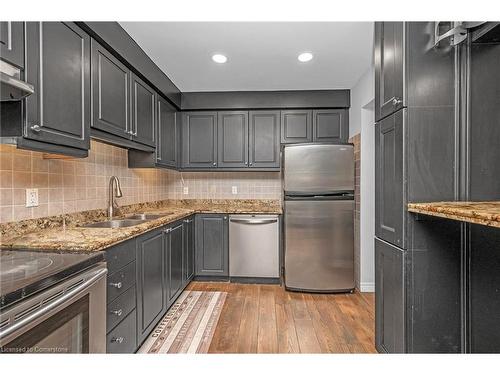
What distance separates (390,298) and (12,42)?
7.63 feet

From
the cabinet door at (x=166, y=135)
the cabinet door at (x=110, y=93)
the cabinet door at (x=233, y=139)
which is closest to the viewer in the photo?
the cabinet door at (x=110, y=93)

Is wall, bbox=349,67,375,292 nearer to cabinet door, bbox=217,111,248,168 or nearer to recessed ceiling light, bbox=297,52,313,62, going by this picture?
recessed ceiling light, bbox=297,52,313,62

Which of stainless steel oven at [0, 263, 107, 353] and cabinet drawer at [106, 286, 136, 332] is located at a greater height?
stainless steel oven at [0, 263, 107, 353]

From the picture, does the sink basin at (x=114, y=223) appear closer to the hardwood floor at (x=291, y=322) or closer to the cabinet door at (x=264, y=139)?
the hardwood floor at (x=291, y=322)

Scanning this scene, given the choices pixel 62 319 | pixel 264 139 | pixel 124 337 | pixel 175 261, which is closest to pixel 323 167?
pixel 264 139

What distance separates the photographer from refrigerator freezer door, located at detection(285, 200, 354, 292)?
325 centimetres

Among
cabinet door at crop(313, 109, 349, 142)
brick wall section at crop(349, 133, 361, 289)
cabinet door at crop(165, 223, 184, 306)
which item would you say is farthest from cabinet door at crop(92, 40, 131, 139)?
brick wall section at crop(349, 133, 361, 289)

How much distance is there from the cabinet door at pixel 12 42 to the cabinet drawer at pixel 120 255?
0.99 m

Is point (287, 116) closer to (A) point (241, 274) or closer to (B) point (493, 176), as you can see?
(A) point (241, 274)

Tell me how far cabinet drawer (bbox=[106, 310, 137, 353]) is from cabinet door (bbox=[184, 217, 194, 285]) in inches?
52.3

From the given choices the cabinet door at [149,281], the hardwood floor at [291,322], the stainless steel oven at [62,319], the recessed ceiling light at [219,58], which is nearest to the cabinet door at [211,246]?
the hardwood floor at [291,322]

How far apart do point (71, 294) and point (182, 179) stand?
3205mm

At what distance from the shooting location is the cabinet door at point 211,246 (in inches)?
141

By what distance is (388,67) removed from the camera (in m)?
1.76
